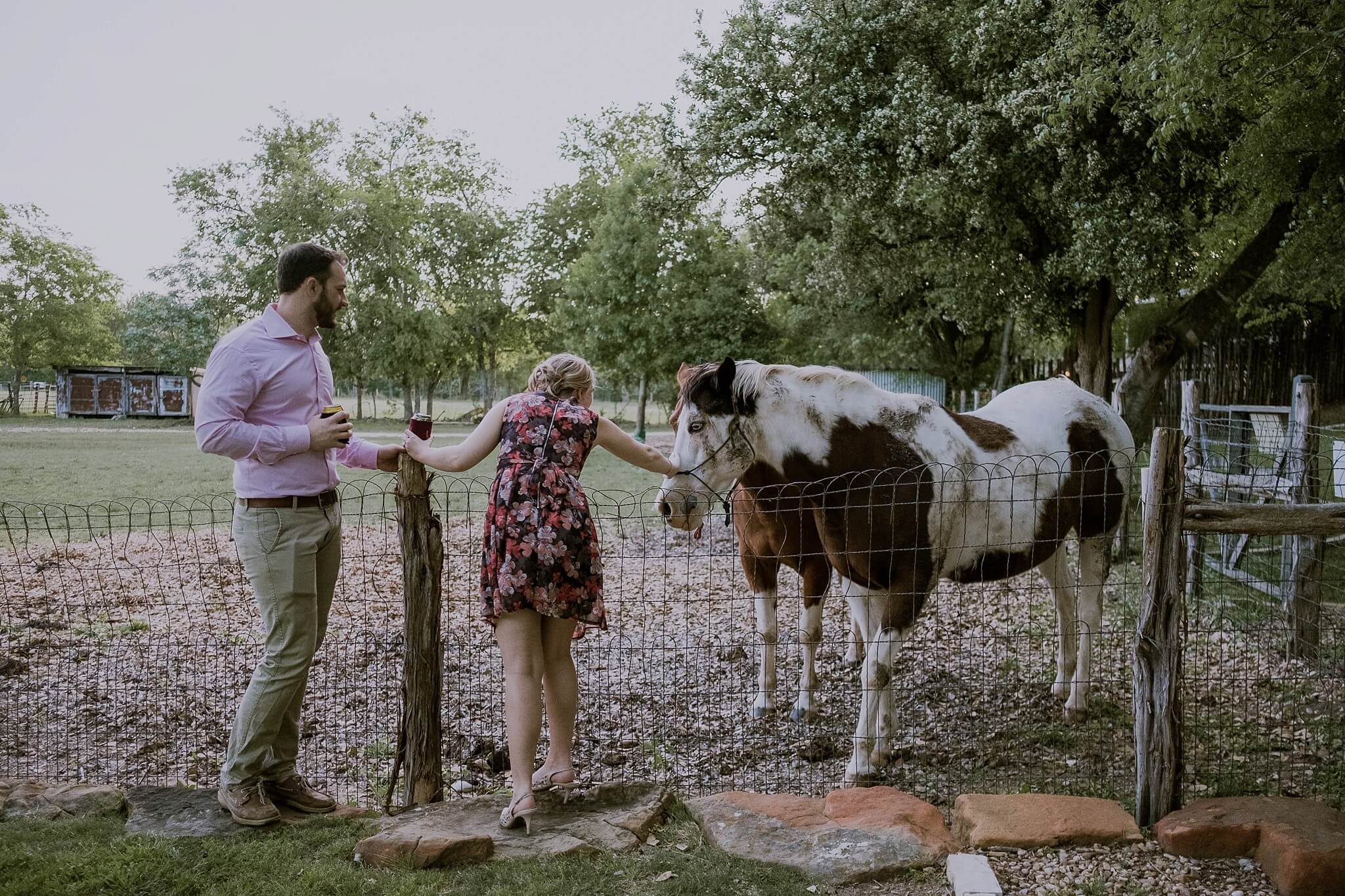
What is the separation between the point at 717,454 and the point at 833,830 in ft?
Answer: 5.93

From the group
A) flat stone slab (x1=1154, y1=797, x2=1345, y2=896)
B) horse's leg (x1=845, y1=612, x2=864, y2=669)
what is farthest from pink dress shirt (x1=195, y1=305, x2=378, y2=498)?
flat stone slab (x1=1154, y1=797, x2=1345, y2=896)

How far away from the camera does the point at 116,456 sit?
1892cm

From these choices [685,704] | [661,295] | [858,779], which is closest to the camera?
[858,779]

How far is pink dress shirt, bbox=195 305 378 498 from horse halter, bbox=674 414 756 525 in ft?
5.52

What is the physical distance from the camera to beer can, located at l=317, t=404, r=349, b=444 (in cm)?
336

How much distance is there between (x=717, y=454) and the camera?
4520 mm

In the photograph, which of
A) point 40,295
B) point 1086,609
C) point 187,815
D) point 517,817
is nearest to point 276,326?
point 187,815

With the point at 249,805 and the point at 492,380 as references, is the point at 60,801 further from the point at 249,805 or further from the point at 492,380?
the point at 492,380

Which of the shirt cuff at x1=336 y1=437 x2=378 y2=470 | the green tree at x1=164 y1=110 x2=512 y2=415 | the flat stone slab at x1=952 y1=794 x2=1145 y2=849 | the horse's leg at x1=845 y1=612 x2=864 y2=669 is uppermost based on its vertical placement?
the green tree at x1=164 y1=110 x2=512 y2=415

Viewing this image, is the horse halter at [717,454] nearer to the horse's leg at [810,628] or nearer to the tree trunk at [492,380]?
the horse's leg at [810,628]

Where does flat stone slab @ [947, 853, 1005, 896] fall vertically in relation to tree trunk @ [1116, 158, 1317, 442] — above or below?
below

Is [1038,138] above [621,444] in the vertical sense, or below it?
above

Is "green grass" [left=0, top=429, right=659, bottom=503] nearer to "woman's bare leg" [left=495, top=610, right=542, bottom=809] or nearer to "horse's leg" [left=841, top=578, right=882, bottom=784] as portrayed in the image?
"horse's leg" [left=841, top=578, right=882, bottom=784]

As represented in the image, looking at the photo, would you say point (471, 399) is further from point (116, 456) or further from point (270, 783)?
point (270, 783)
